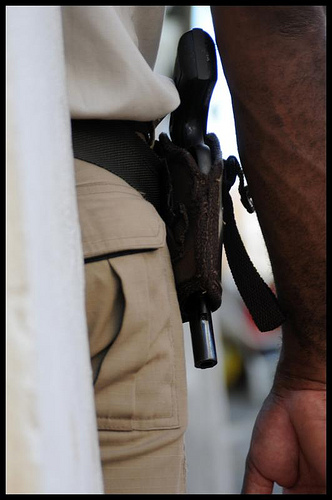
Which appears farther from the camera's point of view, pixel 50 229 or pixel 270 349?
pixel 270 349

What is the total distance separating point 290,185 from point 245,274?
0.16 m

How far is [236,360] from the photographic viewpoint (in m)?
4.04

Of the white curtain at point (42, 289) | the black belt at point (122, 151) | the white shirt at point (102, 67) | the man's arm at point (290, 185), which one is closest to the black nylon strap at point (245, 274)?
the man's arm at point (290, 185)

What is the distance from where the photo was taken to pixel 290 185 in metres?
1.09

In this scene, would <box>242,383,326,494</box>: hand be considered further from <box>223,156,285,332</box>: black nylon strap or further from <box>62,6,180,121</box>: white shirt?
<box>62,6,180,121</box>: white shirt

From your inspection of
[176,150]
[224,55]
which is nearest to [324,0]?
[224,55]

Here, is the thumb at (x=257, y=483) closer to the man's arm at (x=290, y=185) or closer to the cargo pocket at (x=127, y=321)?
the man's arm at (x=290, y=185)

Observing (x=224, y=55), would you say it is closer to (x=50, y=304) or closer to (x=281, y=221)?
(x=281, y=221)

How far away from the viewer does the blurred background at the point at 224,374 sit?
Answer: 1.74 m

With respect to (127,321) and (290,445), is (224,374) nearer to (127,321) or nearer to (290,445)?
(290,445)

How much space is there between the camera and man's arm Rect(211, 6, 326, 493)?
1070 mm

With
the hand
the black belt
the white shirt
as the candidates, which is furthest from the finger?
the white shirt

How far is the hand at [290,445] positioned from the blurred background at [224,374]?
0.36 m

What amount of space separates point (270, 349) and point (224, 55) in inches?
120
